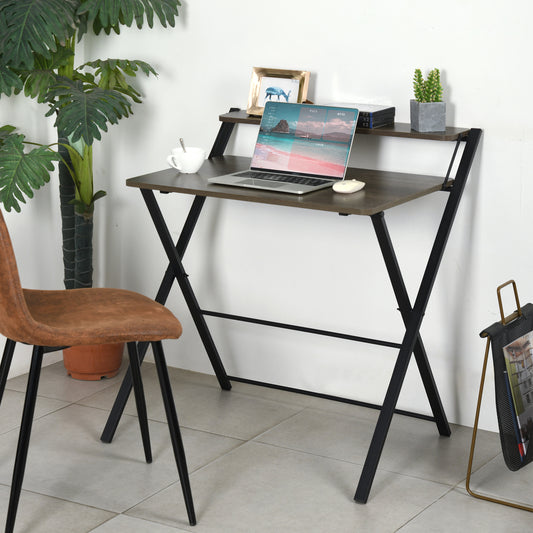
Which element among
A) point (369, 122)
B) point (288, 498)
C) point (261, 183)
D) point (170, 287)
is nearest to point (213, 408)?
point (170, 287)

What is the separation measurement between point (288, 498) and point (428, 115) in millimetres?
1285

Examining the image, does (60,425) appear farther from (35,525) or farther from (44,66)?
(44,66)

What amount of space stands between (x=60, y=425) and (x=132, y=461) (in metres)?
0.41

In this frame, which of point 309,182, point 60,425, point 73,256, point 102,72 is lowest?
point 60,425

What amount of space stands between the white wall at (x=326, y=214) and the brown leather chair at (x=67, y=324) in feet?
3.21

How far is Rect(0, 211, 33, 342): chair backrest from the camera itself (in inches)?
85.0

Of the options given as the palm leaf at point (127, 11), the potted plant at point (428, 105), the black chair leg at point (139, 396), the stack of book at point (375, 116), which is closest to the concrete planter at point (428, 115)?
the potted plant at point (428, 105)

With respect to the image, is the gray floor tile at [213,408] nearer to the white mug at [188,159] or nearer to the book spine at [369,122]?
the white mug at [188,159]

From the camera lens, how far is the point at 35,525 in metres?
2.53

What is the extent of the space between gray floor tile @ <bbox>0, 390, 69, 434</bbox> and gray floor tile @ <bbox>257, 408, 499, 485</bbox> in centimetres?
83

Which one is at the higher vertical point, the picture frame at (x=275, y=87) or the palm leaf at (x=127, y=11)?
the palm leaf at (x=127, y=11)

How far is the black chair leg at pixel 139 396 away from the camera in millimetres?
2680

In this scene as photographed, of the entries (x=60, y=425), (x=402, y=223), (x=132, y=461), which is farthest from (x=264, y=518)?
(x=402, y=223)

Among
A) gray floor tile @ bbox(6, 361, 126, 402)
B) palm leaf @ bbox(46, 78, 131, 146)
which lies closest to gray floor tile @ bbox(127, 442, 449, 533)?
gray floor tile @ bbox(6, 361, 126, 402)
